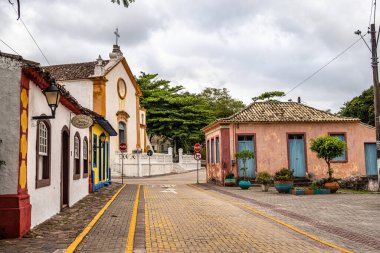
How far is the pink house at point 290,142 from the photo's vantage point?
24.0m

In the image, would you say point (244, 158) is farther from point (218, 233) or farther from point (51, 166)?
point (218, 233)

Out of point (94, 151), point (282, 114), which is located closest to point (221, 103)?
point (282, 114)

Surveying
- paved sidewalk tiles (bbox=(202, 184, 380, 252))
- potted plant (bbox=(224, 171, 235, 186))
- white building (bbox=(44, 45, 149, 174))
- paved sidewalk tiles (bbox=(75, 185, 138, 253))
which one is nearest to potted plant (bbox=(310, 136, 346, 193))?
paved sidewalk tiles (bbox=(202, 184, 380, 252))

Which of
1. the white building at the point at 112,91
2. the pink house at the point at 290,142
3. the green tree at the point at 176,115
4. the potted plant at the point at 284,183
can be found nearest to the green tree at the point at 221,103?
the green tree at the point at 176,115

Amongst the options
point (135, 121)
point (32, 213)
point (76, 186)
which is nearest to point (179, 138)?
point (135, 121)

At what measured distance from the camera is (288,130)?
24.4 meters

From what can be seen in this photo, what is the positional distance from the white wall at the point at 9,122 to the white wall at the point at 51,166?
26.3 inches

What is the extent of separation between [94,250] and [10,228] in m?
1.98

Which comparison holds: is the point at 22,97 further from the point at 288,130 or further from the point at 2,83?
the point at 288,130

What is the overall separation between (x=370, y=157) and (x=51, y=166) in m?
20.4

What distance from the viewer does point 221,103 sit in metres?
61.3

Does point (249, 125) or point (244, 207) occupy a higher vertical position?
point (249, 125)

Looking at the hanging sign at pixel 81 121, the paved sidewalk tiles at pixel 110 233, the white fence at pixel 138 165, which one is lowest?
the paved sidewalk tiles at pixel 110 233

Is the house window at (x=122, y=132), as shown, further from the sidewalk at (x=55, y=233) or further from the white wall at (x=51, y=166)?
the sidewalk at (x=55, y=233)
